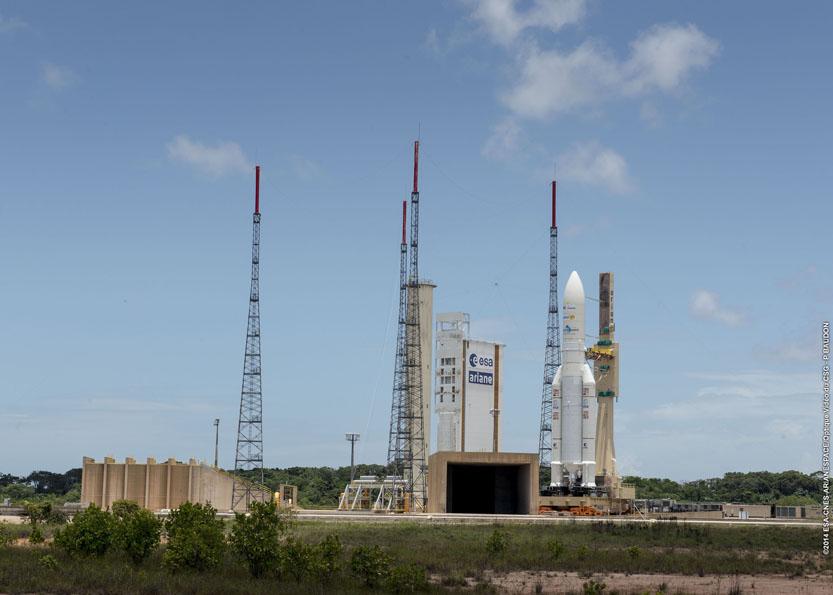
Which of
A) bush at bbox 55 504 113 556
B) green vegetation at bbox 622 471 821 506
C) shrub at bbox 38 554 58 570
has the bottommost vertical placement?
green vegetation at bbox 622 471 821 506

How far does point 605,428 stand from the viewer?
113 m

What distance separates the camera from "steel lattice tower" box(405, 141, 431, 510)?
105 metres

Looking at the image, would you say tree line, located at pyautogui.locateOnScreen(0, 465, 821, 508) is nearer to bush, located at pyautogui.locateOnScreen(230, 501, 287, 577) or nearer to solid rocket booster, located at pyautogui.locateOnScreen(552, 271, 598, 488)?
solid rocket booster, located at pyautogui.locateOnScreen(552, 271, 598, 488)

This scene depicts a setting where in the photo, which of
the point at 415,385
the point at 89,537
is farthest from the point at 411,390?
the point at 89,537

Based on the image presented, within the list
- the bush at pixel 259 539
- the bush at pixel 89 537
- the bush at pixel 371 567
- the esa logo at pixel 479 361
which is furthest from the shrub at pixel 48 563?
the esa logo at pixel 479 361

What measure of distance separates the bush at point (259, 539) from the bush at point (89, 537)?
5048 mm

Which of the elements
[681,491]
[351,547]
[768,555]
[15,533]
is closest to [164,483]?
[15,533]

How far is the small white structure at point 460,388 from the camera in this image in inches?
4601

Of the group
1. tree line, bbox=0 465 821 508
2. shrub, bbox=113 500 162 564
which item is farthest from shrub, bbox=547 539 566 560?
tree line, bbox=0 465 821 508

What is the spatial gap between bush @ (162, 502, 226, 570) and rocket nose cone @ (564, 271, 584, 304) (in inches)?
2744

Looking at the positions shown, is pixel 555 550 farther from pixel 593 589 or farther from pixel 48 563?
pixel 48 563

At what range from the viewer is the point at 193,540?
39.7 meters

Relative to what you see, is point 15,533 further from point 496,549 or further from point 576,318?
point 576,318

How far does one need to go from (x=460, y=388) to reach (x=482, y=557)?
216 ft
